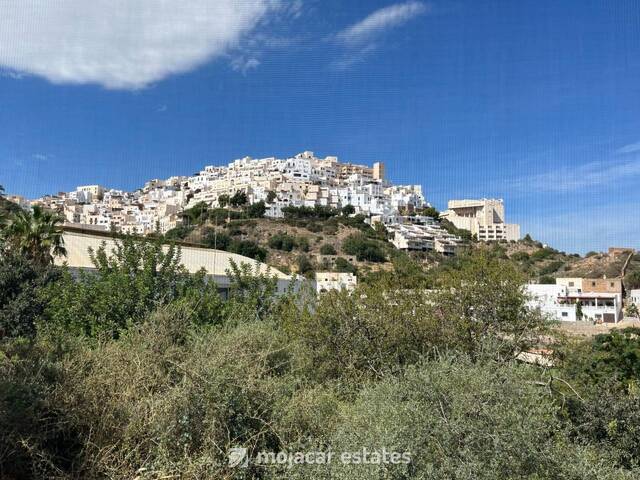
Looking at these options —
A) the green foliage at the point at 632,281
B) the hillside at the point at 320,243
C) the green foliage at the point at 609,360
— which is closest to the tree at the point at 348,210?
the hillside at the point at 320,243

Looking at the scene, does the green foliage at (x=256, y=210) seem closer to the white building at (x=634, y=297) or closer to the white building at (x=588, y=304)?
the white building at (x=588, y=304)

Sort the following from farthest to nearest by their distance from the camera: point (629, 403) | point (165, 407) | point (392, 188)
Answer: point (392, 188), point (629, 403), point (165, 407)

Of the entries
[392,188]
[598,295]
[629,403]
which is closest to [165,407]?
[629,403]

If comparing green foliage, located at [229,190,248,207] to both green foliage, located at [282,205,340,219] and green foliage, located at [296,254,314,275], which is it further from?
green foliage, located at [296,254,314,275]

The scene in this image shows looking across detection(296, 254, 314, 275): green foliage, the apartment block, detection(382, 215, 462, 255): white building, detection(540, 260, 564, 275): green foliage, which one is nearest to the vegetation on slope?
the apartment block

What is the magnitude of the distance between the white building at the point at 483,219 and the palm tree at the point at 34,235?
98295mm

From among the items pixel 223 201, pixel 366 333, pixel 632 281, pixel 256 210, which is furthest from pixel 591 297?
pixel 223 201

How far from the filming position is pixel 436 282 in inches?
307

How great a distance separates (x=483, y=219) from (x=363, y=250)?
196ft

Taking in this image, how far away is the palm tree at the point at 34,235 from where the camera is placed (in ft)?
50.9

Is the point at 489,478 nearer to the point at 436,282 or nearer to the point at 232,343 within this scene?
the point at 232,343

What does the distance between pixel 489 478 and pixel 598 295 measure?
55.2 metres

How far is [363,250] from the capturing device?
→ 6825 centimetres

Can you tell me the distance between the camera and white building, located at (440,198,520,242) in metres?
111
